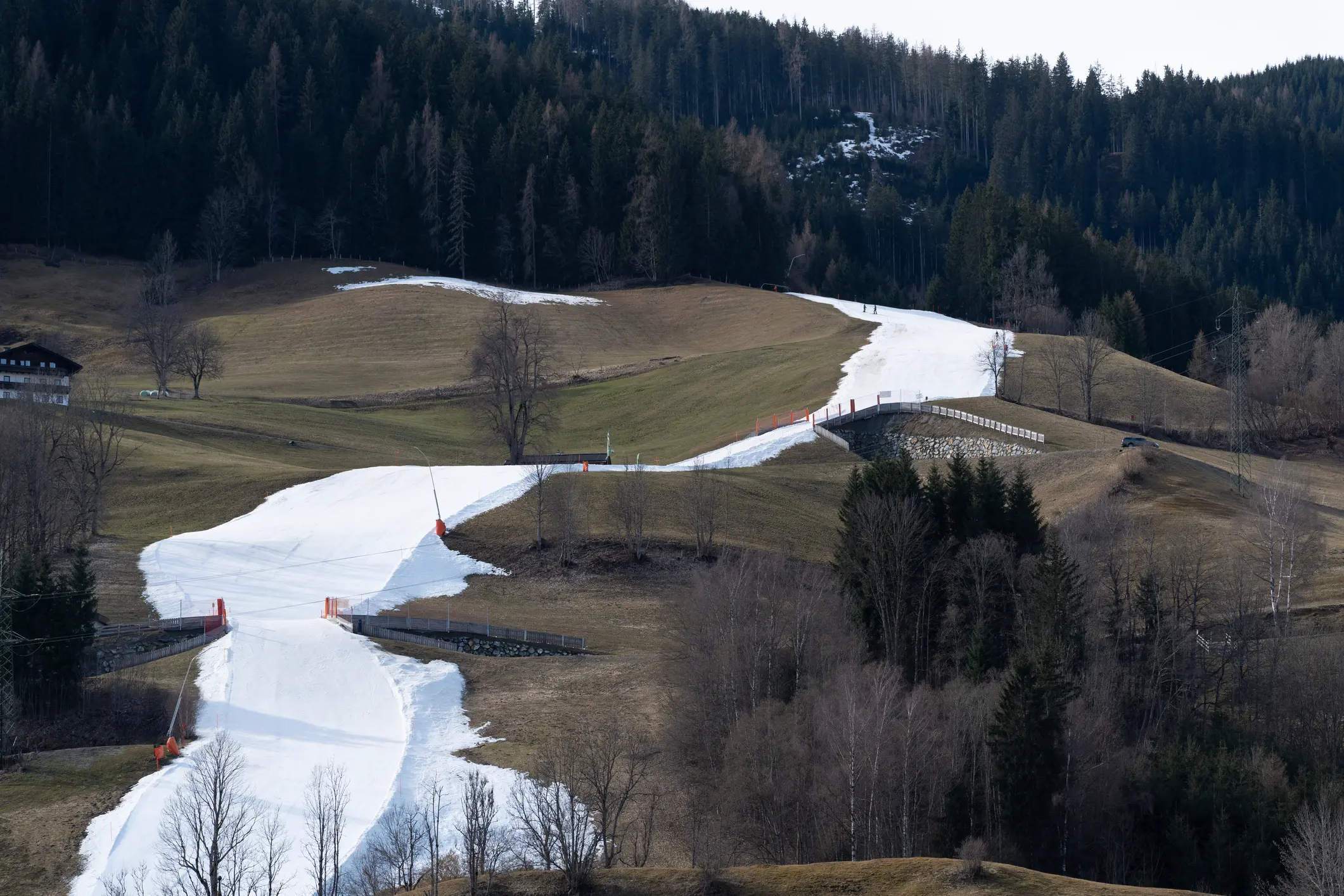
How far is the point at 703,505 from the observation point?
6225 centimetres

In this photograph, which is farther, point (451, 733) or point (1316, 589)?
point (1316, 589)

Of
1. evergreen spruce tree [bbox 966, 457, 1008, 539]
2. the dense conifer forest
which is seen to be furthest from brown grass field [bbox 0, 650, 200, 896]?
the dense conifer forest

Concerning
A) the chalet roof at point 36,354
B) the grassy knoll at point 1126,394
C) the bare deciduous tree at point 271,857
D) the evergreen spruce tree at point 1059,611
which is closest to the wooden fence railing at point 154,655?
the bare deciduous tree at point 271,857

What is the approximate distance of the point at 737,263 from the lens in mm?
136750

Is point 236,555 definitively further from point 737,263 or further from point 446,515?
point 737,263

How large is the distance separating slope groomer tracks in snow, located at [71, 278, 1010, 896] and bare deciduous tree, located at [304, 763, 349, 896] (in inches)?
11.9

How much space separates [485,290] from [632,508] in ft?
225

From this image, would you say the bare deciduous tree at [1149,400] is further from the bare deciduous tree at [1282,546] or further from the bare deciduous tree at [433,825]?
the bare deciduous tree at [433,825]

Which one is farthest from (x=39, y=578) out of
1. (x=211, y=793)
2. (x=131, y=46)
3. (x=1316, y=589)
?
(x=131, y=46)

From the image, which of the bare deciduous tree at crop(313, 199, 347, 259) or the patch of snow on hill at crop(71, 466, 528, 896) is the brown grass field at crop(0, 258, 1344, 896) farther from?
the bare deciduous tree at crop(313, 199, 347, 259)

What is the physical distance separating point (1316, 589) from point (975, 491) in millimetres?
14439

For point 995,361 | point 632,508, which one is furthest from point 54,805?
A: point 995,361

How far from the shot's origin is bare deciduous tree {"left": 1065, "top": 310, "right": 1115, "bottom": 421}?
85.6 metres

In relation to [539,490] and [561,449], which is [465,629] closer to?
[539,490]
